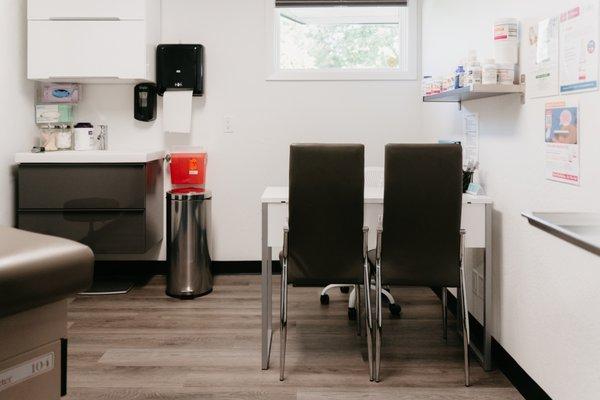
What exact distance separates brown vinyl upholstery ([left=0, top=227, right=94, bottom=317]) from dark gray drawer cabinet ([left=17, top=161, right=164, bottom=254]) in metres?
2.77

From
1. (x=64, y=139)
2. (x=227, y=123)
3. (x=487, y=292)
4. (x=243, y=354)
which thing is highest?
(x=227, y=123)

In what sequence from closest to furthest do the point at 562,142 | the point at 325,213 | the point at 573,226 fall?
the point at 573,226 → the point at 562,142 → the point at 325,213

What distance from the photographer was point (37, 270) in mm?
590

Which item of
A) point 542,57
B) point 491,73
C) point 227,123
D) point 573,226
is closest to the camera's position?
point 573,226

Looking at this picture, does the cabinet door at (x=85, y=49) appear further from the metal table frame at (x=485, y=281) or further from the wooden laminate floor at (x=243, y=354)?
the metal table frame at (x=485, y=281)

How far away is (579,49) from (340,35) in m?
2.59

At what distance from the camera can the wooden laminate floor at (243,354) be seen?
214 centimetres

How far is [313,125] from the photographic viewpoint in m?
4.00

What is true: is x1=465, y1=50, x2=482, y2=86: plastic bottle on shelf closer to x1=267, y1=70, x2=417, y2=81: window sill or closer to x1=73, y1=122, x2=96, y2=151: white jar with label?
x1=267, y1=70, x2=417, y2=81: window sill

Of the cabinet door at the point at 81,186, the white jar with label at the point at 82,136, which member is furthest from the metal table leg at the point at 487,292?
the white jar with label at the point at 82,136

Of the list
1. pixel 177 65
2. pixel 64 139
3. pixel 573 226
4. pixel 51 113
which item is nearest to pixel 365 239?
pixel 573 226

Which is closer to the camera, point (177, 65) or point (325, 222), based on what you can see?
point (325, 222)

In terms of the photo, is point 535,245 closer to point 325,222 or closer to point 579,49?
point 579,49

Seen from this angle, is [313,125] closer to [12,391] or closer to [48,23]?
[48,23]
